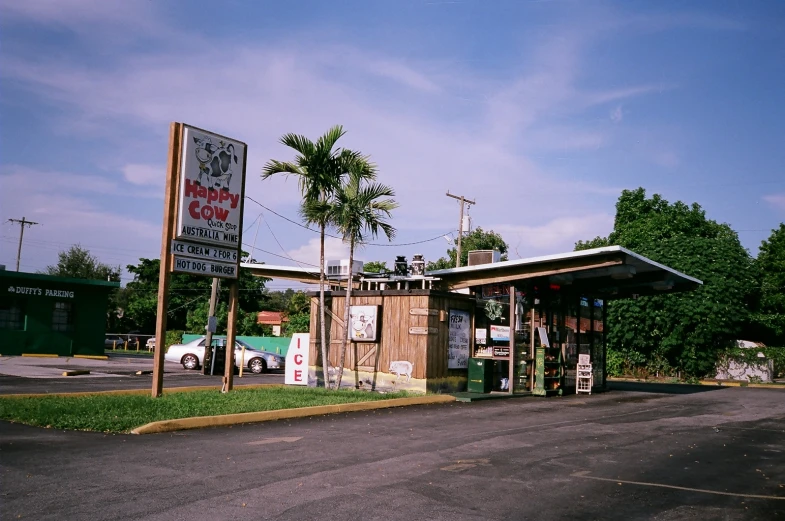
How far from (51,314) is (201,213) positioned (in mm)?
22154

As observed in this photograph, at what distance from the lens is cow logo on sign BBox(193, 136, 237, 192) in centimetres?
1521

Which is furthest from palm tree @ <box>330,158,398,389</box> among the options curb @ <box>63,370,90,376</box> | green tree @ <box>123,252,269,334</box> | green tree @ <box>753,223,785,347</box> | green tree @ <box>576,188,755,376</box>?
green tree @ <box>123,252,269,334</box>

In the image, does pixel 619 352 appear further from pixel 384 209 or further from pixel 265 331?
pixel 265 331

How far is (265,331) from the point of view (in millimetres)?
55625

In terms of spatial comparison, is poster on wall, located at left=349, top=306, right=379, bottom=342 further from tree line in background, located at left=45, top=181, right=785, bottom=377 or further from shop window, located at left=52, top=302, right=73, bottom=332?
shop window, located at left=52, top=302, right=73, bottom=332

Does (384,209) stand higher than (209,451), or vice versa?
(384,209)

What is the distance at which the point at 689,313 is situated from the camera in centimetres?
3091

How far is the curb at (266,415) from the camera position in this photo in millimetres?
10805

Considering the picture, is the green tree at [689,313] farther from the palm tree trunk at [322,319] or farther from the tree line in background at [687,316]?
the palm tree trunk at [322,319]

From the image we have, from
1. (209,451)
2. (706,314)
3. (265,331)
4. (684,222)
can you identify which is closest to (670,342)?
(706,314)

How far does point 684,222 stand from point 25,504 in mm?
42372

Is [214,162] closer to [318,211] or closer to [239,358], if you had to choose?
[318,211]

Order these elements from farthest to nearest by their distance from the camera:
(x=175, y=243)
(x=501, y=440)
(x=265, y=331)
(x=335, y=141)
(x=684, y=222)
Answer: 1. (x=265, y=331)
2. (x=684, y=222)
3. (x=335, y=141)
4. (x=175, y=243)
5. (x=501, y=440)

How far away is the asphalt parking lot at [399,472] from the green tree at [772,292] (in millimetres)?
30396
